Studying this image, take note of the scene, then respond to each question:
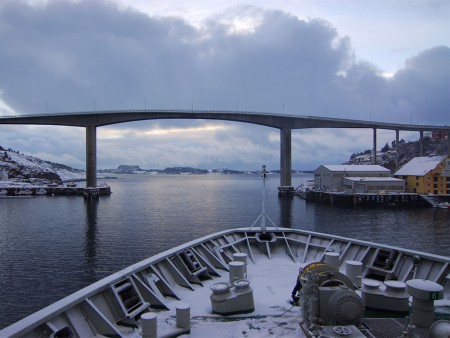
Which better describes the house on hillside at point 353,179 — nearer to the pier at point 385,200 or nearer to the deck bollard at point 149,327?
the pier at point 385,200

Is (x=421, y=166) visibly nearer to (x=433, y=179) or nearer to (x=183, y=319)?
(x=433, y=179)

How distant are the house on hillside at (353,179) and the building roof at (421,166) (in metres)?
4.84

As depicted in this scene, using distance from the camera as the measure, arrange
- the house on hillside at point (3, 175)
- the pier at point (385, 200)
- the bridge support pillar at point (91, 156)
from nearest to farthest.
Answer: the pier at point (385, 200) → the bridge support pillar at point (91, 156) → the house on hillside at point (3, 175)

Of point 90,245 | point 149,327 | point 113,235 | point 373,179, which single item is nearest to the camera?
point 149,327

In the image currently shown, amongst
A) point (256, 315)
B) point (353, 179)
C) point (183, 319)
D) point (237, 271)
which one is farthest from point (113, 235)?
point (353, 179)

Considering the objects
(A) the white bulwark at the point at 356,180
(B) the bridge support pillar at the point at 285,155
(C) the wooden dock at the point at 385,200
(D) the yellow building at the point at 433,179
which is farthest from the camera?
(B) the bridge support pillar at the point at 285,155

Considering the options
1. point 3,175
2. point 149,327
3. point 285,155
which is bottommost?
point 3,175

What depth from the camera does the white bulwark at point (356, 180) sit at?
94875mm

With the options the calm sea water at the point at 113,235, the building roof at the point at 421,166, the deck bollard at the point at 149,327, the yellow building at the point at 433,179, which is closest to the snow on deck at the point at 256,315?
the deck bollard at the point at 149,327

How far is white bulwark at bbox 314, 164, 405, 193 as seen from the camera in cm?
9488

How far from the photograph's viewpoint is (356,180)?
9575 cm

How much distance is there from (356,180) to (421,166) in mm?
20395

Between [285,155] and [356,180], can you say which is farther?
[285,155]

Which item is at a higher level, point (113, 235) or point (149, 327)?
point (149, 327)
